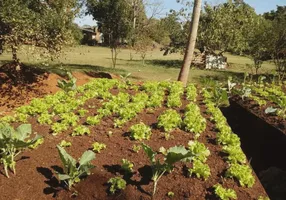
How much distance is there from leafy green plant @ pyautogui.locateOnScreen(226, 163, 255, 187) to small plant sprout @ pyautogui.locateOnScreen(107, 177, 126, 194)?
5.38ft

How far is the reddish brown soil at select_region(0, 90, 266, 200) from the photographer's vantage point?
13.9ft

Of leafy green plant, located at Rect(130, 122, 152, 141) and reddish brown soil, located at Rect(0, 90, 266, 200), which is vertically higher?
leafy green plant, located at Rect(130, 122, 152, 141)

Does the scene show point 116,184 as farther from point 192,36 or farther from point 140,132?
point 192,36

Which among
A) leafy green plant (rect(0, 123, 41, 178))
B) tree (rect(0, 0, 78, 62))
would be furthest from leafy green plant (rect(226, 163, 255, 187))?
tree (rect(0, 0, 78, 62))

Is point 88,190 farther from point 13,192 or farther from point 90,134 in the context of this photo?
point 90,134

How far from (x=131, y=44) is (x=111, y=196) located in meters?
26.2

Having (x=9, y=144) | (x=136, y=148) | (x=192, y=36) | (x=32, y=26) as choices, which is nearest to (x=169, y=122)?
(x=136, y=148)

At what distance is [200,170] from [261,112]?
469 cm

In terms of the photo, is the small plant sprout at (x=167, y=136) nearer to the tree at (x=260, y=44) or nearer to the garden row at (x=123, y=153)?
the garden row at (x=123, y=153)

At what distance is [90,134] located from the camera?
5.84 metres

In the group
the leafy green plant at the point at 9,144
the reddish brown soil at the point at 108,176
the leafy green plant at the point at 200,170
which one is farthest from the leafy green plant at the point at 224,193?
the leafy green plant at the point at 9,144

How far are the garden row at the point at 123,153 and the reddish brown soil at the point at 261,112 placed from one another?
1.70m

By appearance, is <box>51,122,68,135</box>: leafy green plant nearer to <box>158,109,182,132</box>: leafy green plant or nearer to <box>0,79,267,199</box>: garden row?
<box>0,79,267,199</box>: garden row

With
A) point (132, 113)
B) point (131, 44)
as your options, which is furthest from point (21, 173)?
point (131, 44)
